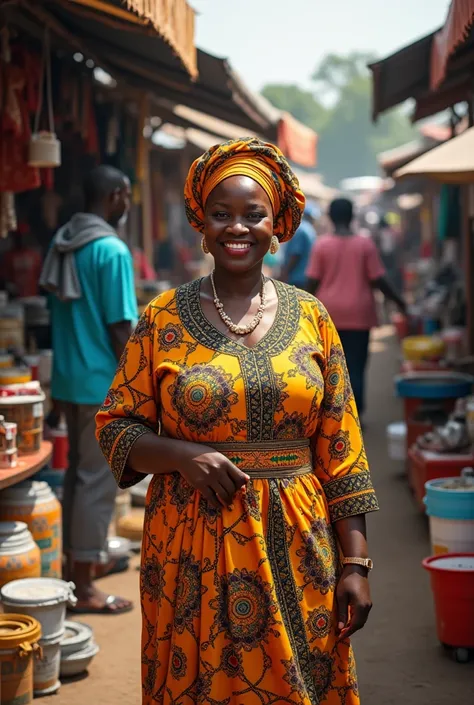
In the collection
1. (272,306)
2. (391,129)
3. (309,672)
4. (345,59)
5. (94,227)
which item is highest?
(345,59)

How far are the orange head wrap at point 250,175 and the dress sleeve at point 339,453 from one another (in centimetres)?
41

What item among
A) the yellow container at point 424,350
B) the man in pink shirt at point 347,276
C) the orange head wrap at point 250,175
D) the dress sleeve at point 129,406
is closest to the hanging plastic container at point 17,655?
the dress sleeve at point 129,406

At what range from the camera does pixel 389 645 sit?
210 inches

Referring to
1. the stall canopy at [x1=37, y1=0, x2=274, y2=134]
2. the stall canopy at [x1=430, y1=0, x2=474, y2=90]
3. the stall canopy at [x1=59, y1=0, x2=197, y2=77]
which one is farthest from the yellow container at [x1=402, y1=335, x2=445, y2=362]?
the stall canopy at [x1=59, y1=0, x2=197, y2=77]

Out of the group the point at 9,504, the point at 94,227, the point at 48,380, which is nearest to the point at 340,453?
the point at 9,504

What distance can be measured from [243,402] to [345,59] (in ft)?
487

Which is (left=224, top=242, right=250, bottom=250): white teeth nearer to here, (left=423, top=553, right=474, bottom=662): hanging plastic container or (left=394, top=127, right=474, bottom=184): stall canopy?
(left=423, top=553, right=474, bottom=662): hanging plastic container

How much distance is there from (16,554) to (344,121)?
12054 cm

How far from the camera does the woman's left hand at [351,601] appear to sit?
2.96 metres

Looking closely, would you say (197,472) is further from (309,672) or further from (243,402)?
(309,672)

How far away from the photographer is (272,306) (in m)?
3.13

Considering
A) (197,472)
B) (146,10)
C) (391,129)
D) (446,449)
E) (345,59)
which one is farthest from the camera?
(345,59)

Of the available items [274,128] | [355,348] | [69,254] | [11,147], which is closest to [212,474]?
[69,254]

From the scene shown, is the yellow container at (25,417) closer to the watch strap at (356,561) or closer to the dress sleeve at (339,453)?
the dress sleeve at (339,453)
